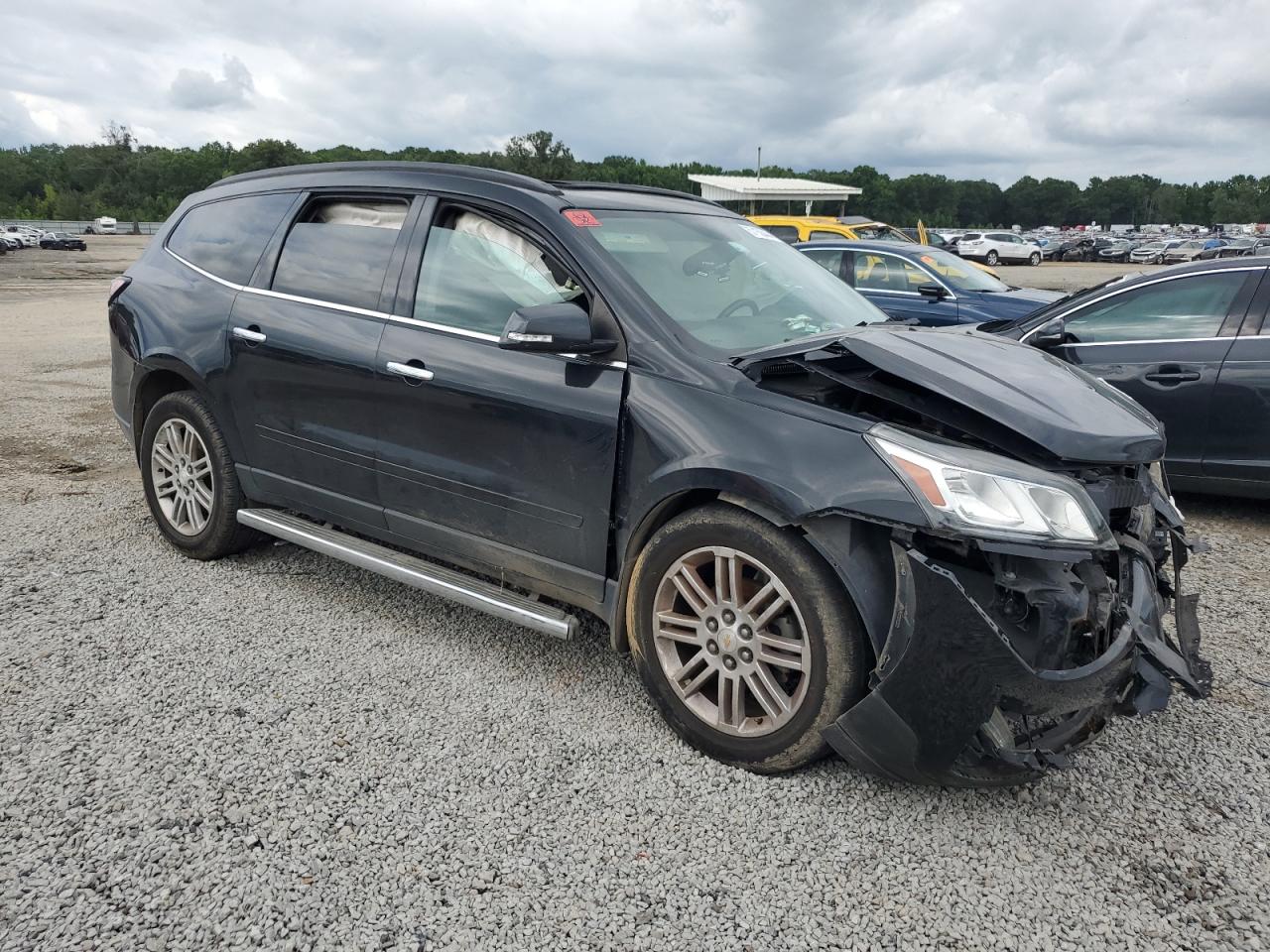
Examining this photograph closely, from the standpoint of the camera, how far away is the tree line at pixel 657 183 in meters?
94.8

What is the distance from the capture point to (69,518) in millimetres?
5066

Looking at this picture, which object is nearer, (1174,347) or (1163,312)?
(1174,347)

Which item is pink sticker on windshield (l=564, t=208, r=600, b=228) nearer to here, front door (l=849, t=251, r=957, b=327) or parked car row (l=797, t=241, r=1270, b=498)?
parked car row (l=797, t=241, r=1270, b=498)

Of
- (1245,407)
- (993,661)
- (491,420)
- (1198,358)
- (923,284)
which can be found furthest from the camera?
(923,284)

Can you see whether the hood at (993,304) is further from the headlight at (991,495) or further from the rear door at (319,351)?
the headlight at (991,495)

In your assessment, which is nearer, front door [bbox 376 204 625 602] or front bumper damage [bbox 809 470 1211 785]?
front bumper damage [bbox 809 470 1211 785]

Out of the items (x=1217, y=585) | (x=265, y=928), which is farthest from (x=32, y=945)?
(x=1217, y=585)

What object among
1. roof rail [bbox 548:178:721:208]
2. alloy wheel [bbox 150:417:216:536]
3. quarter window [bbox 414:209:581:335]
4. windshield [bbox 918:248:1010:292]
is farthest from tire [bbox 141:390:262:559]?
windshield [bbox 918:248:1010:292]

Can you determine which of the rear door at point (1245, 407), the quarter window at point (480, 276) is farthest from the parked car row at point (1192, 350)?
the quarter window at point (480, 276)

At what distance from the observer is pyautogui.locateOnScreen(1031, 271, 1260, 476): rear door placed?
5.23 meters

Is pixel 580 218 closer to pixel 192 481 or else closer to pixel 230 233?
pixel 230 233

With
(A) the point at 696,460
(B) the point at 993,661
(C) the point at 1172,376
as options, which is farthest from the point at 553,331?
(C) the point at 1172,376

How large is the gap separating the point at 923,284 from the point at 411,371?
7.60 metres

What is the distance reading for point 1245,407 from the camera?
16.6 feet
